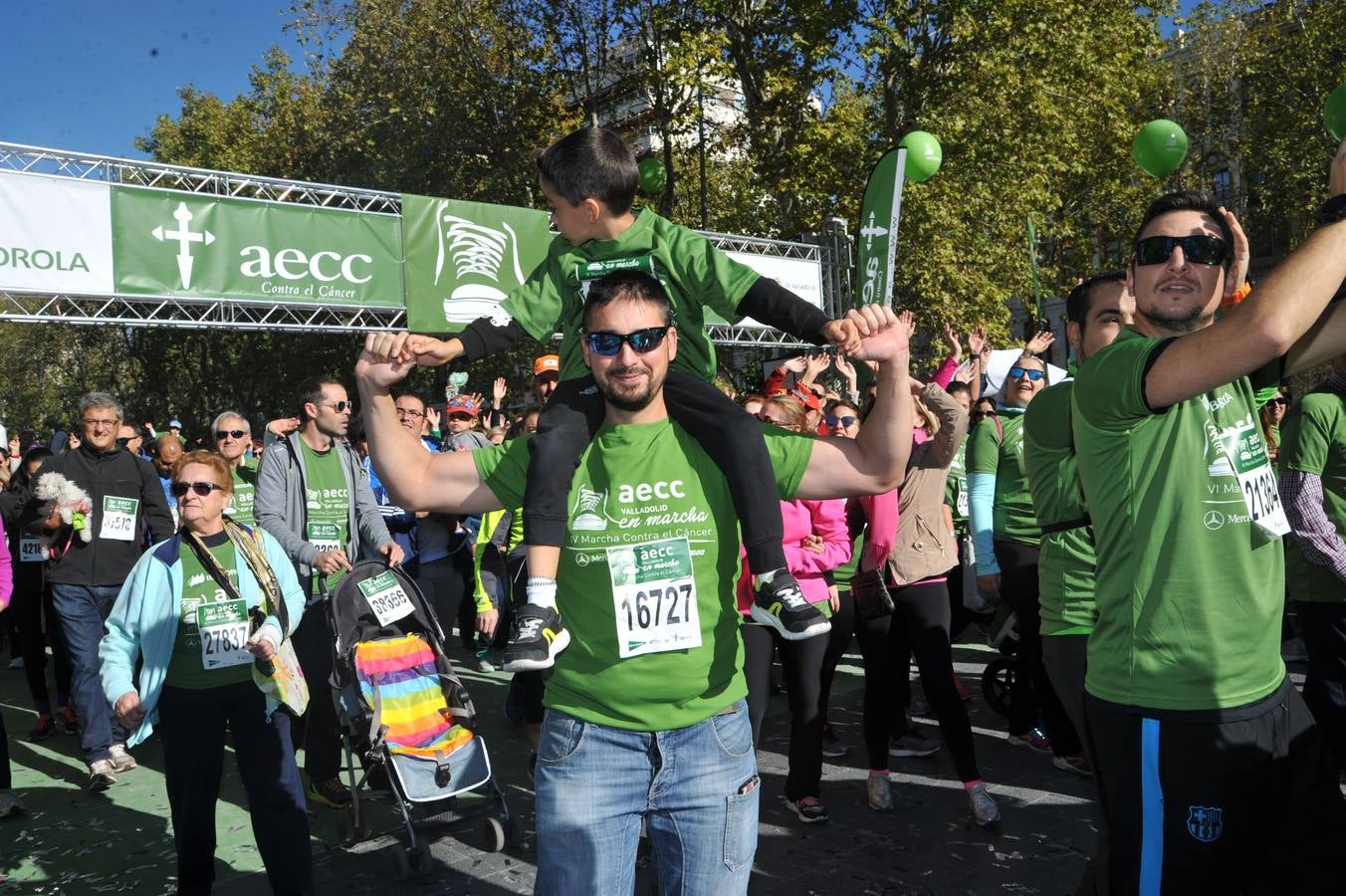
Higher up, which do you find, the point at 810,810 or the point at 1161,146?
the point at 1161,146

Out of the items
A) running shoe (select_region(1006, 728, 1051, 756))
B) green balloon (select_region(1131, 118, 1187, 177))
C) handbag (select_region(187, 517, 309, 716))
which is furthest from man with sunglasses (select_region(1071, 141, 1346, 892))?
green balloon (select_region(1131, 118, 1187, 177))

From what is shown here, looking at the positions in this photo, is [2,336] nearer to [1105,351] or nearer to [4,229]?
[4,229]

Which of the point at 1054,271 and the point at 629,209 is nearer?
the point at 629,209

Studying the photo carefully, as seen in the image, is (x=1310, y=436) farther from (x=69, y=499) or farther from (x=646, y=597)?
(x=69, y=499)

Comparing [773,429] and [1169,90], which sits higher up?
[1169,90]

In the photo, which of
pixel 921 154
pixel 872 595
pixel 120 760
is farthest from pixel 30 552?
pixel 921 154

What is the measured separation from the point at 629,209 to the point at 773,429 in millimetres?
1020

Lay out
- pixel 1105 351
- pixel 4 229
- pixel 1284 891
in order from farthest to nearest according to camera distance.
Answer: pixel 4 229 < pixel 1105 351 < pixel 1284 891

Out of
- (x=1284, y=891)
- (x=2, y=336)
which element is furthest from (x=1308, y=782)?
(x=2, y=336)

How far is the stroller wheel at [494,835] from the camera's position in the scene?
16.4 ft

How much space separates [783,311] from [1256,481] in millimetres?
1209

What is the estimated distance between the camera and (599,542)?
2.50 meters

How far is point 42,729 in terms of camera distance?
7.62 m

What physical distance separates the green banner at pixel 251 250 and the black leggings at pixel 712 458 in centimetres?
860
